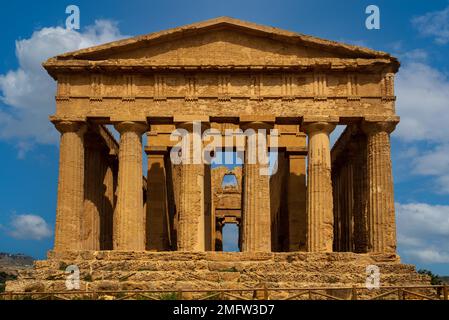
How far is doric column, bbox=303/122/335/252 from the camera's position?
27.9 meters

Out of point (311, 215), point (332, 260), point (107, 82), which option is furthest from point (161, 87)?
point (332, 260)

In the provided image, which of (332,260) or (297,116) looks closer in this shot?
(332,260)

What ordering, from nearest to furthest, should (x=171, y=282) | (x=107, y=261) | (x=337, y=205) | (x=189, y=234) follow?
(x=171, y=282)
(x=107, y=261)
(x=189, y=234)
(x=337, y=205)

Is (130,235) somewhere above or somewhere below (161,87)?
below

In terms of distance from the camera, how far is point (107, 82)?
29.8 metres

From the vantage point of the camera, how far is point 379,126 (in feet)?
95.0

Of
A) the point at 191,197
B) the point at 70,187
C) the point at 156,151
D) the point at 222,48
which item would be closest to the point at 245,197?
the point at 191,197

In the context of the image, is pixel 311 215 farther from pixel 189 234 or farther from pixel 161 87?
pixel 161 87

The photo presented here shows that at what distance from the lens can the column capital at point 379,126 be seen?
2891 centimetres

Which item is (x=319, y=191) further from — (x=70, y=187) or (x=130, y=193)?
(x=70, y=187)

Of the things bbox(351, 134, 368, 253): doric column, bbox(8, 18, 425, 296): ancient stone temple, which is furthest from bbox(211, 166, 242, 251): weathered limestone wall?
bbox(8, 18, 425, 296): ancient stone temple

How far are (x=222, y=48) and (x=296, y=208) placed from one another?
8.66 metres

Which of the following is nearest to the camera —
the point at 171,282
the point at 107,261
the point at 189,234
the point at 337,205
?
the point at 171,282

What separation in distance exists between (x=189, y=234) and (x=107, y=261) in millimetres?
4446
